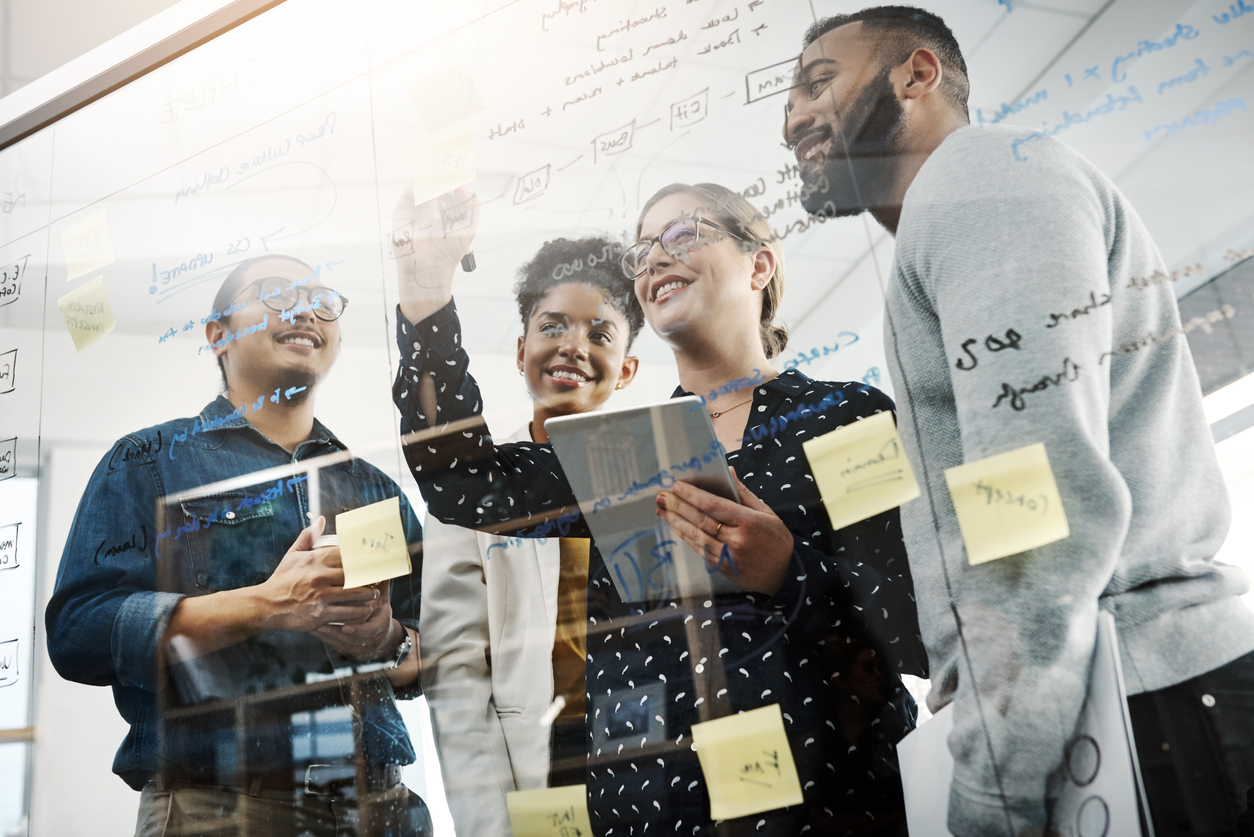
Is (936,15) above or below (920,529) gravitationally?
above

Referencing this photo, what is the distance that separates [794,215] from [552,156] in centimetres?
38

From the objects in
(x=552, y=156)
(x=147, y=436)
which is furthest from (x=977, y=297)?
(x=147, y=436)

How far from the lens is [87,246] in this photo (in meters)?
1.59

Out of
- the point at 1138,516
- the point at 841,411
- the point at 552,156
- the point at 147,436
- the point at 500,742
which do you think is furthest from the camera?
the point at 147,436

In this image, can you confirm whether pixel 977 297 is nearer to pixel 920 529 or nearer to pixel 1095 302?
pixel 1095 302

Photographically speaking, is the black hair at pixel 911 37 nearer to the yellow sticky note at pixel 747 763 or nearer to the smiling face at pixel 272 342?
the yellow sticky note at pixel 747 763

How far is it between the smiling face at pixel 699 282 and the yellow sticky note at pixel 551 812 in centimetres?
56

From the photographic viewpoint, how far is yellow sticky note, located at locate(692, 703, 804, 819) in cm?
92

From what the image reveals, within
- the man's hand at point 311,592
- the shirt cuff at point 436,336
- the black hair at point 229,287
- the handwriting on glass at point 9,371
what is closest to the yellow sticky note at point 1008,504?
the shirt cuff at point 436,336

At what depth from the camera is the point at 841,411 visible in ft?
3.17

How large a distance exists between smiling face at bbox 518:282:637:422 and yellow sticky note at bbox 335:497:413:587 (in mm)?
272

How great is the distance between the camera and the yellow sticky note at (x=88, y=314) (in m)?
1.53

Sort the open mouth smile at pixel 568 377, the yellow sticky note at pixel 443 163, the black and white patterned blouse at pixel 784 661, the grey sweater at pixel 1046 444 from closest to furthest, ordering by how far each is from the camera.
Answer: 1. the grey sweater at pixel 1046 444
2. the black and white patterned blouse at pixel 784 661
3. the open mouth smile at pixel 568 377
4. the yellow sticky note at pixel 443 163

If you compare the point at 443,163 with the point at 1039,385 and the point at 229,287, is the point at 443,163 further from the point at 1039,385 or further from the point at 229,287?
the point at 1039,385
